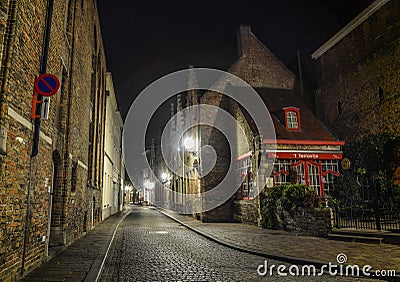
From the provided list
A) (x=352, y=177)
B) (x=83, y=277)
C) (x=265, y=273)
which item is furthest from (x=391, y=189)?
(x=83, y=277)

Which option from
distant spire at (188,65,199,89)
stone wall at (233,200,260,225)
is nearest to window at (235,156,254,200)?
stone wall at (233,200,260,225)

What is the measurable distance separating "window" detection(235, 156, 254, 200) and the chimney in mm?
8870

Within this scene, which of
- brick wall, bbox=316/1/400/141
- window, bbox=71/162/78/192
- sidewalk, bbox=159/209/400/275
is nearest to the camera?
sidewalk, bbox=159/209/400/275

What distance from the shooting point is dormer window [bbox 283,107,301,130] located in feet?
62.5

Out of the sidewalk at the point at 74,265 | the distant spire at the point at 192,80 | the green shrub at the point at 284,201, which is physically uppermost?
the distant spire at the point at 192,80

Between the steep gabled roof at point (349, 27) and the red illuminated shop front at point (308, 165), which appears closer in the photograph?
the red illuminated shop front at point (308, 165)

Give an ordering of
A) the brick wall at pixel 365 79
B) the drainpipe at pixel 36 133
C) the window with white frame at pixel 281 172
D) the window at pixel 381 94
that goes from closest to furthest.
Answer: the drainpipe at pixel 36 133, the window with white frame at pixel 281 172, the brick wall at pixel 365 79, the window at pixel 381 94

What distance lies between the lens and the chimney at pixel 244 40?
2416 centimetres

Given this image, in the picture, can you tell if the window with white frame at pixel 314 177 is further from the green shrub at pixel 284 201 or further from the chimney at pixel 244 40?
the chimney at pixel 244 40

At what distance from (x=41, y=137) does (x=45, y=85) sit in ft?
4.10

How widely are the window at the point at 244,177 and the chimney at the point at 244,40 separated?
8870 mm

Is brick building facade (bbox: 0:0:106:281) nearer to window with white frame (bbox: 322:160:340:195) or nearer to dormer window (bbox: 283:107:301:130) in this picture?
dormer window (bbox: 283:107:301:130)

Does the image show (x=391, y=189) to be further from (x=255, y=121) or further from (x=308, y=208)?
(x=255, y=121)

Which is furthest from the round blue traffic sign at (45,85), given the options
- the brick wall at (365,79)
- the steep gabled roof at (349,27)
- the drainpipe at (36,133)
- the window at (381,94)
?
the steep gabled roof at (349,27)
